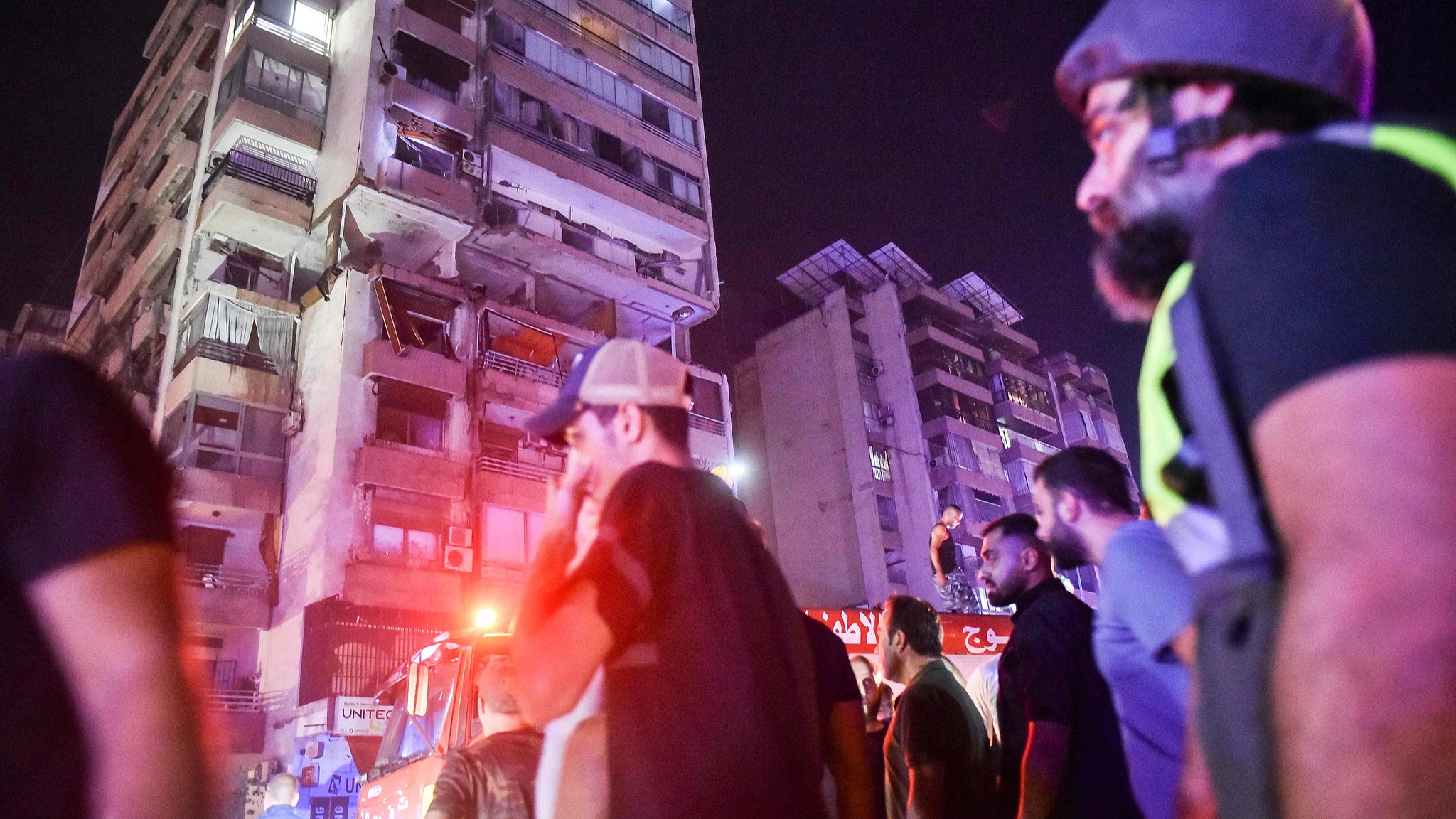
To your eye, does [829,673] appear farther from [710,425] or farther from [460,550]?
[710,425]

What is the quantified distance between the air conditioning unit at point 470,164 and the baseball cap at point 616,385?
89.5 feet

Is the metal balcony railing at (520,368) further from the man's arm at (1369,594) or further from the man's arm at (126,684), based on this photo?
the man's arm at (1369,594)

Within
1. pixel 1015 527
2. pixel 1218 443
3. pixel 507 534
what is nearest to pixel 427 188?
pixel 507 534

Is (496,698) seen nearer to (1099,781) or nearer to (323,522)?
(1099,781)

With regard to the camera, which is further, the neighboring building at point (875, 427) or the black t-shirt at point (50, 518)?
the neighboring building at point (875, 427)

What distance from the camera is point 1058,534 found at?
11.5 ft

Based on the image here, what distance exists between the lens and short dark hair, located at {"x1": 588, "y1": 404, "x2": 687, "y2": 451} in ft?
7.91

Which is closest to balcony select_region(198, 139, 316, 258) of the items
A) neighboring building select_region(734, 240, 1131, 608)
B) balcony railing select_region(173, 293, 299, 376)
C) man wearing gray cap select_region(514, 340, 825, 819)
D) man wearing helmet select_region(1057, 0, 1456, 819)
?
balcony railing select_region(173, 293, 299, 376)

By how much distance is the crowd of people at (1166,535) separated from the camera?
2.47ft

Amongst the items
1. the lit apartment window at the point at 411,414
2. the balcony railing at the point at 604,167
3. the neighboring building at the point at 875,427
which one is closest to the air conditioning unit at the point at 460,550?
the lit apartment window at the point at 411,414

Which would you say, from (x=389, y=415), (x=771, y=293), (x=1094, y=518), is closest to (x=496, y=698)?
(x=1094, y=518)

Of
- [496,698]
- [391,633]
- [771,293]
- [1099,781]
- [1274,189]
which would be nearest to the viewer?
[1274,189]

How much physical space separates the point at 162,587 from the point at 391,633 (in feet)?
73.5

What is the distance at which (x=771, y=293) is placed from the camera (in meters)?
48.0
